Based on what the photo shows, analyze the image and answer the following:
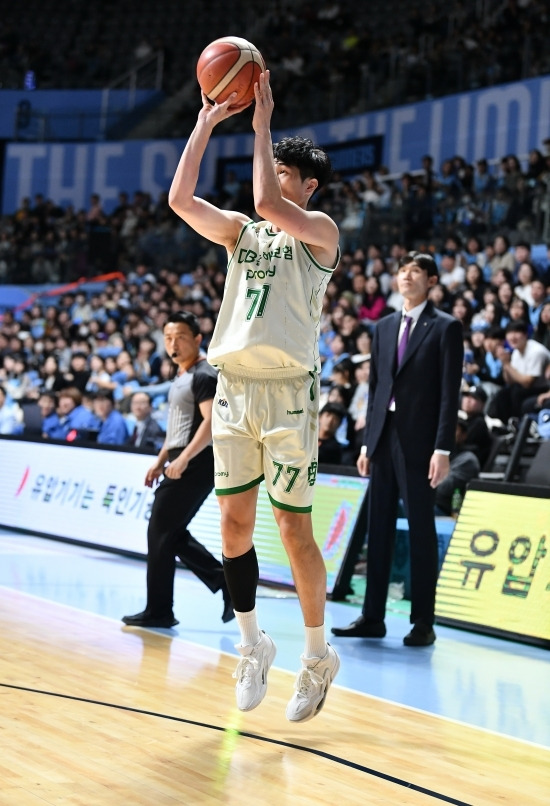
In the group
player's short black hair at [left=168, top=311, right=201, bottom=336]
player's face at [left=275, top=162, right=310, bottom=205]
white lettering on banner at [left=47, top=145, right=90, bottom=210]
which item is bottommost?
player's short black hair at [left=168, top=311, right=201, bottom=336]

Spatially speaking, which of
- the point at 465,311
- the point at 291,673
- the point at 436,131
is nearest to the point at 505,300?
the point at 465,311

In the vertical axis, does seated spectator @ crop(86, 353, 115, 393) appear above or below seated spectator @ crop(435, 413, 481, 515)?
above

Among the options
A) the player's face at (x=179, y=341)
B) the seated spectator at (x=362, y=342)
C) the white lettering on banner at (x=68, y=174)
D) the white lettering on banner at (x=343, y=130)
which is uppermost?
the white lettering on banner at (x=343, y=130)

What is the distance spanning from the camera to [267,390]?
169 inches

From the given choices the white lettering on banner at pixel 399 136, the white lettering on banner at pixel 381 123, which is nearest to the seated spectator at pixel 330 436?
the white lettering on banner at pixel 399 136

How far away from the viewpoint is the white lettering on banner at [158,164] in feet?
86.6

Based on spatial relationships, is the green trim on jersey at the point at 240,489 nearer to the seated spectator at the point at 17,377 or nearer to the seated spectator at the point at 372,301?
the seated spectator at the point at 372,301

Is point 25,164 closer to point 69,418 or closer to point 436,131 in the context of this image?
point 436,131

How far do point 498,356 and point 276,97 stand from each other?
47.4ft

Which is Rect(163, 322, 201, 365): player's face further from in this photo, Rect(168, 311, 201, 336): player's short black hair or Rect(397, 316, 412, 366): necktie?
Rect(397, 316, 412, 366): necktie

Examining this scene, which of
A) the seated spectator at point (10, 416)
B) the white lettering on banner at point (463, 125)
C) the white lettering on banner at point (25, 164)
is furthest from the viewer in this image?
the white lettering on banner at point (25, 164)

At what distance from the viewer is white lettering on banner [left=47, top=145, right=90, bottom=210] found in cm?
2695

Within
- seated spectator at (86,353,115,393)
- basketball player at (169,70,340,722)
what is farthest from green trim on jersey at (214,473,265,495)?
seated spectator at (86,353,115,393)

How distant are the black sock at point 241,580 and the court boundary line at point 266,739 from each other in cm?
50
